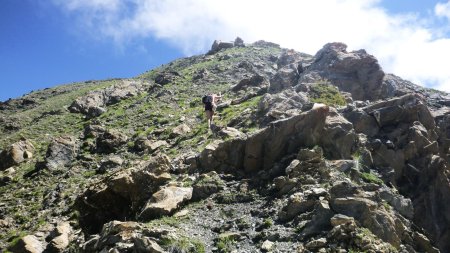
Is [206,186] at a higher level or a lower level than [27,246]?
higher

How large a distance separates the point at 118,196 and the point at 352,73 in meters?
27.3

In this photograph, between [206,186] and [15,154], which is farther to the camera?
[15,154]

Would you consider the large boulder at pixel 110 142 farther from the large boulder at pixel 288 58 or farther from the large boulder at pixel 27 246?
the large boulder at pixel 288 58

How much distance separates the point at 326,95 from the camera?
31469mm

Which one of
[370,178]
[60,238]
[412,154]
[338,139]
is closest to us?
[370,178]

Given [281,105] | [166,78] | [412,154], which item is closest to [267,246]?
[281,105]

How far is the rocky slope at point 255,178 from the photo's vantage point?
14930 millimetres

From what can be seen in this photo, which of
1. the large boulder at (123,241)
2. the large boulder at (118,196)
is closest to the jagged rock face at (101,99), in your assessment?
the large boulder at (118,196)

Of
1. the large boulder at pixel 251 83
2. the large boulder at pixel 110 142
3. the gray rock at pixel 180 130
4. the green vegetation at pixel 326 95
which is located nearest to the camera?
the green vegetation at pixel 326 95

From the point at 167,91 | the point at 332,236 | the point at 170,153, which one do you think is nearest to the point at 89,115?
the point at 167,91

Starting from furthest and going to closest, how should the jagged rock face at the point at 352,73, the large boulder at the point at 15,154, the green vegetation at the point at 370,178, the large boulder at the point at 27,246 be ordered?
the jagged rock face at the point at 352,73
the large boulder at the point at 15,154
the large boulder at the point at 27,246
the green vegetation at the point at 370,178

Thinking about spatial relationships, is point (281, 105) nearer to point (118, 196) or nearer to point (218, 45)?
point (118, 196)

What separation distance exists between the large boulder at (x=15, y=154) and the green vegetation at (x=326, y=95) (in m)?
23.6

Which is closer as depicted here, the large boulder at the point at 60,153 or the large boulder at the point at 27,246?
the large boulder at the point at 27,246
